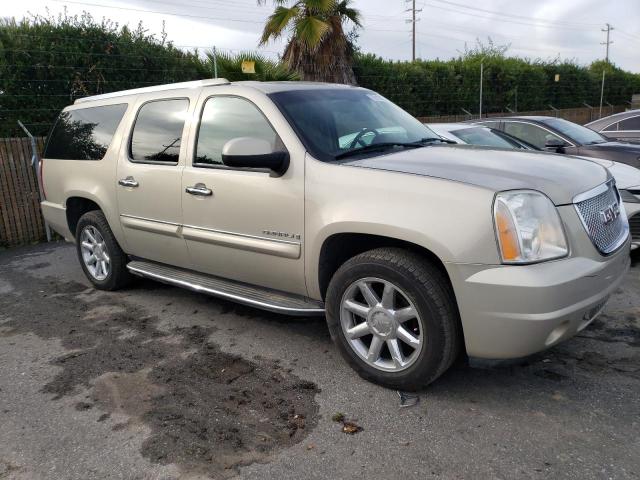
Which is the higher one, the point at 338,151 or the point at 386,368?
the point at 338,151

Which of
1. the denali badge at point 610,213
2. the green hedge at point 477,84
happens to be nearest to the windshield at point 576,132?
the denali badge at point 610,213

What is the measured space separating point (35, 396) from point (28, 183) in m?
5.58

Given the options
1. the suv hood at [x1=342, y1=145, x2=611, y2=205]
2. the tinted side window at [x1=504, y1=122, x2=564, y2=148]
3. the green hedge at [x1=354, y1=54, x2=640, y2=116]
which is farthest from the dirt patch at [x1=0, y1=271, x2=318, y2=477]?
the green hedge at [x1=354, y1=54, x2=640, y2=116]

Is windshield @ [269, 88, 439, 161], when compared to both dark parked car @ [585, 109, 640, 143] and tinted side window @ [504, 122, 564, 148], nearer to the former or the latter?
tinted side window @ [504, 122, 564, 148]

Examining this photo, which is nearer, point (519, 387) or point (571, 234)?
point (571, 234)

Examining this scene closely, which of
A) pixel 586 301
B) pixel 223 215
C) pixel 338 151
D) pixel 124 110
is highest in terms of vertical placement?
pixel 124 110

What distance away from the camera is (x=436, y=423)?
9.52 feet

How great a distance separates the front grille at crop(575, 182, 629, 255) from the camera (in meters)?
2.99

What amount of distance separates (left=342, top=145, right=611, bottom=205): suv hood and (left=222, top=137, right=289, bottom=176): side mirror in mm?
453

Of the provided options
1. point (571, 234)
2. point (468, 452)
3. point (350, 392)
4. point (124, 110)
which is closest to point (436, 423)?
point (468, 452)

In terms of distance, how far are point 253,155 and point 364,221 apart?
33.1 inches

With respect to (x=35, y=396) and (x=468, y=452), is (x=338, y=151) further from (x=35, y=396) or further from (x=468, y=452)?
(x=35, y=396)

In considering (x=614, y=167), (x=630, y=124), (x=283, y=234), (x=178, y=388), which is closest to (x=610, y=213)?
(x=283, y=234)

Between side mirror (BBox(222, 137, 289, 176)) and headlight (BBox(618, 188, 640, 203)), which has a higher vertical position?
side mirror (BBox(222, 137, 289, 176))
